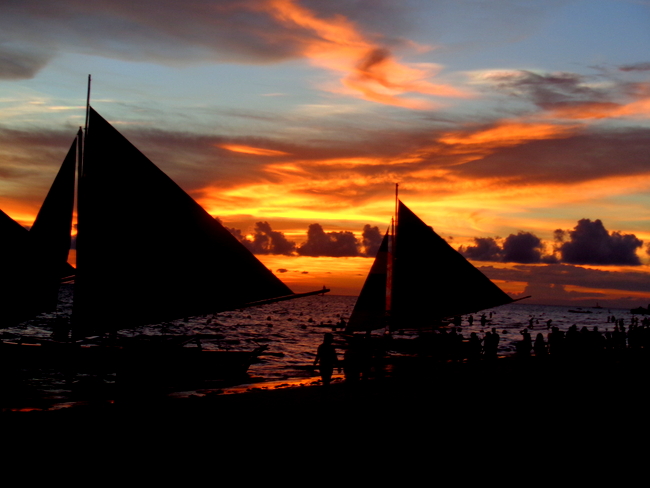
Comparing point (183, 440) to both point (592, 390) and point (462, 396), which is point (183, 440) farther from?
point (592, 390)

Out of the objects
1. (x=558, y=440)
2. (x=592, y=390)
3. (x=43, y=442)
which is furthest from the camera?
(x=592, y=390)

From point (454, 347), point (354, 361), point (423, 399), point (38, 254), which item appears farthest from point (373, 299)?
point (38, 254)

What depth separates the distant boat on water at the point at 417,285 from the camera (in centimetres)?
2894

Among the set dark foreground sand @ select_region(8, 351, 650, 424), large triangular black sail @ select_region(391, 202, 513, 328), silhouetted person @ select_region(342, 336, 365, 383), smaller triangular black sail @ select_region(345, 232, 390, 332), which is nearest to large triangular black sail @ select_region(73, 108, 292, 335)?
dark foreground sand @ select_region(8, 351, 650, 424)

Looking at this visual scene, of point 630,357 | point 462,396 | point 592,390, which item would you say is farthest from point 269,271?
point 630,357

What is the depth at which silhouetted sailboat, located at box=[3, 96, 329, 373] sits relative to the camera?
17.4 meters

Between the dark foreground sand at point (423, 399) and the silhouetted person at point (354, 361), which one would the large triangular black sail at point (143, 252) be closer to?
the dark foreground sand at point (423, 399)

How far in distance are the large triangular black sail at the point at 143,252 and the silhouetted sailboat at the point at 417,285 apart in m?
12.2

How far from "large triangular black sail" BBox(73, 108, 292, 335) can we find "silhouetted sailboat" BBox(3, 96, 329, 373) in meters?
0.03

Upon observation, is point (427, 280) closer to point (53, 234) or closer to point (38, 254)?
point (53, 234)

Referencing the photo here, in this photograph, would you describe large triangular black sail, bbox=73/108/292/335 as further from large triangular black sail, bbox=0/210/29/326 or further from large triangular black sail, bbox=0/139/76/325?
large triangular black sail, bbox=0/210/29/326

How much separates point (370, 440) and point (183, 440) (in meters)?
3.71

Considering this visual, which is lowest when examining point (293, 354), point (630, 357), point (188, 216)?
point (293, 354)

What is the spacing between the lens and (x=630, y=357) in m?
28.5
